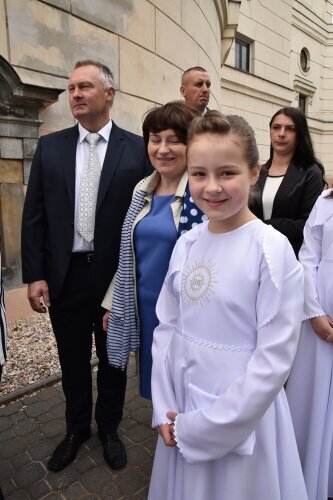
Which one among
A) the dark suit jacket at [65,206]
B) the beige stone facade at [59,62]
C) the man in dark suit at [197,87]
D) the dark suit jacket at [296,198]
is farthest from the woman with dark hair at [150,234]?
the beige stone facade at [59,62]

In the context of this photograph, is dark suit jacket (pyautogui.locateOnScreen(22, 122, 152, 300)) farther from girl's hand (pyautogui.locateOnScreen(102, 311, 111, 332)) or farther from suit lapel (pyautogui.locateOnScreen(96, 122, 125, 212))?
girl's hand (pyautogui.locateOnScreen(102, 311, 111, 332))

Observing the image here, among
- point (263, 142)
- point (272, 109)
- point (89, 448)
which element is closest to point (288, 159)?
point (89, 448)

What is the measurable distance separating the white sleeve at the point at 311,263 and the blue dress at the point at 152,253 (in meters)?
0.80

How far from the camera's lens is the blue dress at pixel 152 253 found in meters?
1.94

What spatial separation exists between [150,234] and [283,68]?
1656cm

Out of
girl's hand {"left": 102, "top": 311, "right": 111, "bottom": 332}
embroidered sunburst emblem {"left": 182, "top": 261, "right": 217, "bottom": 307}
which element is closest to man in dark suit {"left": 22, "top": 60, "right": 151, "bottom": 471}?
girl's hand {"left": 102, "top": 311, "right": 111, "bottom": 332}

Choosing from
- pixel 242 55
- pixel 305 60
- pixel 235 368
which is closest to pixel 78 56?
pixel 235 368

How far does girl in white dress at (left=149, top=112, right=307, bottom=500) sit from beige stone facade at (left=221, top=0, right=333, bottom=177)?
1285 centimetres

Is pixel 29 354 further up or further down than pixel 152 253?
further down

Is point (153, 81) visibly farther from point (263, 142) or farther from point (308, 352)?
point (263, 142)

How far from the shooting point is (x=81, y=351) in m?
2.49

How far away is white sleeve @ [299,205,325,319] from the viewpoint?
2059 mm

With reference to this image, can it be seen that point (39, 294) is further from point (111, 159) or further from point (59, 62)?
point (59, 62)

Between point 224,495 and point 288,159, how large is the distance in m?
2.32
